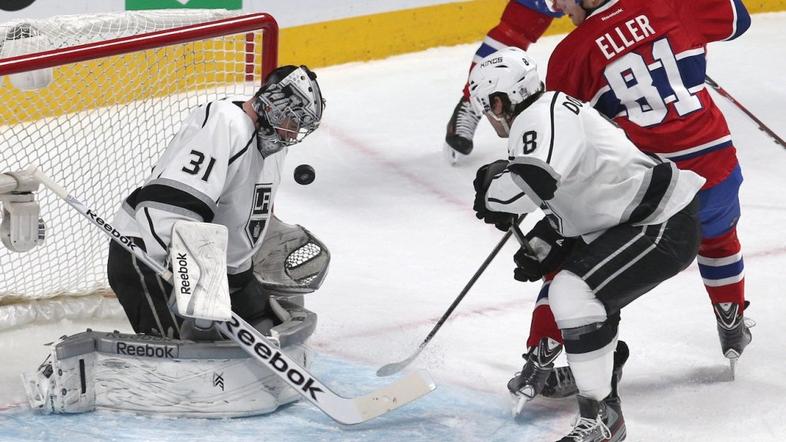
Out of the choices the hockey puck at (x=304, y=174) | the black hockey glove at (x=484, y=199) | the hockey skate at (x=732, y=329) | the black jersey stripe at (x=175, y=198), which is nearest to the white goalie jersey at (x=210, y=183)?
the black jersey stripe at (x=175, y=198)

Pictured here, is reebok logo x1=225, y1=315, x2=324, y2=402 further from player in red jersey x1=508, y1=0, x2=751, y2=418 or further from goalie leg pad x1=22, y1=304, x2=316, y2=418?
player in red jersey x1=508, y1=0, x2=751, y2=418

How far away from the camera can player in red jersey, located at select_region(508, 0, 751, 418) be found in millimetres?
3076

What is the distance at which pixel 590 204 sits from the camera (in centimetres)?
273

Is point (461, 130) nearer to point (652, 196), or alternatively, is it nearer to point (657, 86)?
point (657, 86)

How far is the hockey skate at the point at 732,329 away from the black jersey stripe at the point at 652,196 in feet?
1.96

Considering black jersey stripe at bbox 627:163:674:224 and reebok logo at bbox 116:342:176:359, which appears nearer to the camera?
black jersey stripe at bbox 627:163:674:224

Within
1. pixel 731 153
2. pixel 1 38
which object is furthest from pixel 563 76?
pixel 1 38

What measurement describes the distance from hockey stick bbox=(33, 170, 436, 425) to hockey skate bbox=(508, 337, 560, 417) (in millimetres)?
206

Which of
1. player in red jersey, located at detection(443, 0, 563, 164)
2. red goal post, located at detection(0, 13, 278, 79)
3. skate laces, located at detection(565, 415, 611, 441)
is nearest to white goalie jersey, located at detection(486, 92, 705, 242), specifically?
skate laces, located at detection(565, 415, 611, 441)

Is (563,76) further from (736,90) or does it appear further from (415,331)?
(736,90)

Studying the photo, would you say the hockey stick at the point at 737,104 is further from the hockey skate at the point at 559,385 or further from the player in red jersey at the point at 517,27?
the hockey skate at the point at 559,385

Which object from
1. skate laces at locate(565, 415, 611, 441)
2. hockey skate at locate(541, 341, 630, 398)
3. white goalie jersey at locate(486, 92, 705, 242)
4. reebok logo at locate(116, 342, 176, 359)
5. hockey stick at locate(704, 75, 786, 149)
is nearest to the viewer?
white goalie jersey at locate(486, 92, 705, 242)

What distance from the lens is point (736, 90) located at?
5551mm

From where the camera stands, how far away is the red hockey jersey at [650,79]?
10.1ft
